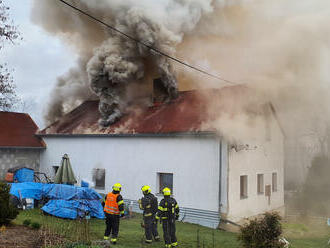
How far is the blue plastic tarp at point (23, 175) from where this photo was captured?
17442 mm

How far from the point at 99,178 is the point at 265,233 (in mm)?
12056

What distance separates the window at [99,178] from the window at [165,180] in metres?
3.96

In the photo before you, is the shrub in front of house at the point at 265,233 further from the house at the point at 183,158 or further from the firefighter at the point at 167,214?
the house at the point at 183,158

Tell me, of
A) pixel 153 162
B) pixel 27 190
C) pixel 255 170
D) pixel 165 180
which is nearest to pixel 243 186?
pixel 255 170

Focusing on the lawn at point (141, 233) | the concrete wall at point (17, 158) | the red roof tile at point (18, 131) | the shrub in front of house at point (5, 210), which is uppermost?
the red roof tile at point (18, 131)

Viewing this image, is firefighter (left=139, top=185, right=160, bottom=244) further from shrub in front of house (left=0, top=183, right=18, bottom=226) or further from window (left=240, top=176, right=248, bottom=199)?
window (left=240, top=176, right=248, bottom=199)

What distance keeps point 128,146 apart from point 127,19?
733 cm

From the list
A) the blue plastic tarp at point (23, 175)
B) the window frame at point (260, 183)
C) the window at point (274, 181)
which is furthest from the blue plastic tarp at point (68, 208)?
the window at point (274, 181)

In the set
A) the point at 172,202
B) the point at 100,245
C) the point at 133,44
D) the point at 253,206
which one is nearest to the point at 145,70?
the point at 133,44

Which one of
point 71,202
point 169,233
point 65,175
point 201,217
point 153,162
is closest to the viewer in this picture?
point 169,233

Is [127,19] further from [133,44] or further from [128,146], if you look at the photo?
Result: [128,146]

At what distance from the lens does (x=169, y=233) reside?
934 cm

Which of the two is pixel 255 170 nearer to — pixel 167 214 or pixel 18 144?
pixel 167 214

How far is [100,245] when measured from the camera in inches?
323
